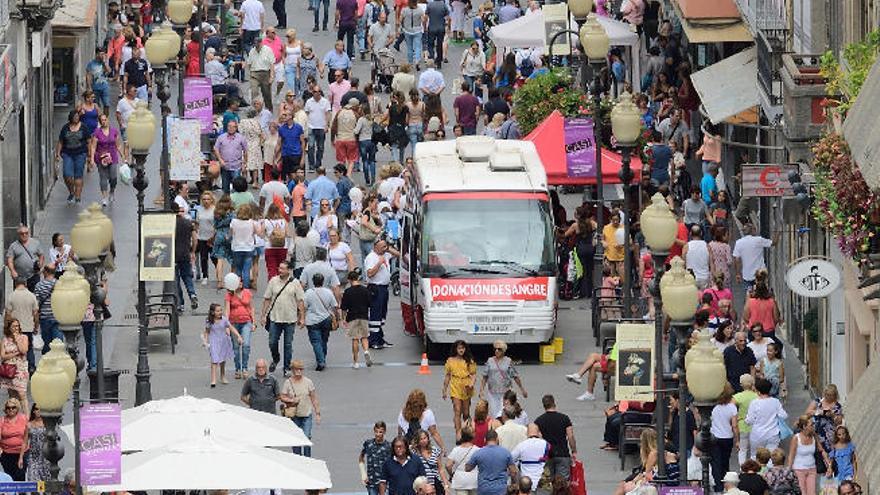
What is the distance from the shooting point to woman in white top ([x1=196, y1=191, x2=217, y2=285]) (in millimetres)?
47000

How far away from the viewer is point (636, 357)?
34906 millimetres

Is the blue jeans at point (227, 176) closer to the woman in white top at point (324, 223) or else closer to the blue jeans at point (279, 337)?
the woman in white top at point (324, 223)

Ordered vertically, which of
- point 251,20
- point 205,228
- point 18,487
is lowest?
point 18,487

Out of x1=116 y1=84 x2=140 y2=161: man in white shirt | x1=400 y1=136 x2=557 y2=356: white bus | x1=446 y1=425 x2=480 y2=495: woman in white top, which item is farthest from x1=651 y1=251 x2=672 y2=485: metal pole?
x1=116 y1=84 x2=140 y2=161: man in white shirt

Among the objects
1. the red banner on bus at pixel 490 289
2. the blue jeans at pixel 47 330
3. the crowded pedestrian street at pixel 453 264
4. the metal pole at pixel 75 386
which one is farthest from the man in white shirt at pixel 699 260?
the metal pole at pixel 75 386

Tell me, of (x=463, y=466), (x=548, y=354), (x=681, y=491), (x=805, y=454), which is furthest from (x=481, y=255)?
(x=681, y=491)

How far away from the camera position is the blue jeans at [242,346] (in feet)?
137

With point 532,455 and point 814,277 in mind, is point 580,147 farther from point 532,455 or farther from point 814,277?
point 532,455

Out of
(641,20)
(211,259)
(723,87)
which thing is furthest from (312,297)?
(641,20)

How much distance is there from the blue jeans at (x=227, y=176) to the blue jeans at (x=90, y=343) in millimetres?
10944

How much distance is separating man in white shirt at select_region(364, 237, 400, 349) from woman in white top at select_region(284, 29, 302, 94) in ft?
54.0

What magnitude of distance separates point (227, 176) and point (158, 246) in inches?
464

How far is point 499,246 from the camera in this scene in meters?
43.4

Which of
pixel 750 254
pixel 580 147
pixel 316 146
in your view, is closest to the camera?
pixel 750 254
